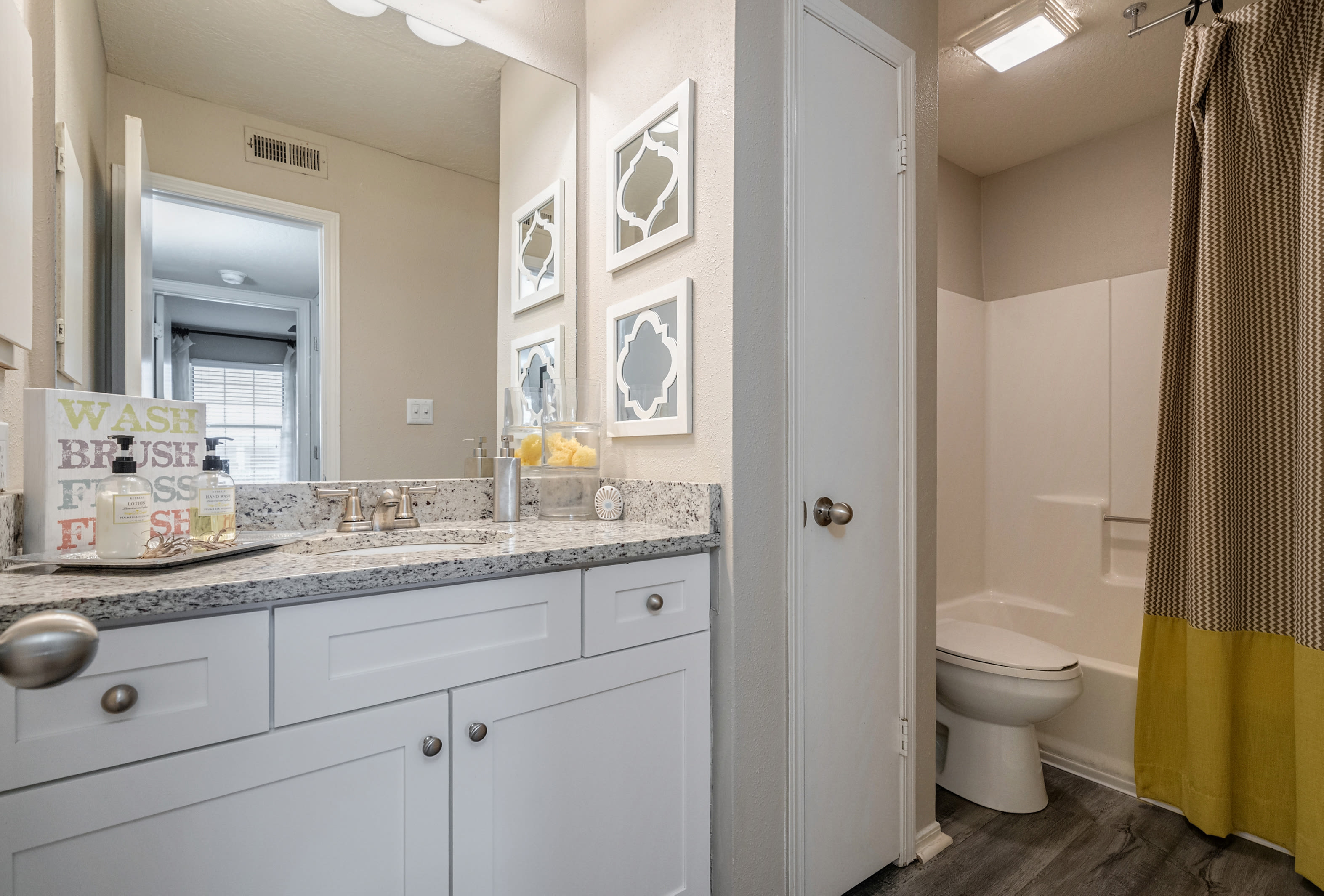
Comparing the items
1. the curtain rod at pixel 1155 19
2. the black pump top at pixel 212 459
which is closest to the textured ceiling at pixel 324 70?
the black pump top at pixel 212 459

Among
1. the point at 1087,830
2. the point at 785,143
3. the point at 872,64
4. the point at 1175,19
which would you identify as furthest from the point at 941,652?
the point at 1175,19

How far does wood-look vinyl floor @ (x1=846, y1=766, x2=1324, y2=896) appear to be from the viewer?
1.57m

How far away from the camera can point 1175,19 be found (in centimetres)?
201

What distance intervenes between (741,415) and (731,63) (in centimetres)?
75

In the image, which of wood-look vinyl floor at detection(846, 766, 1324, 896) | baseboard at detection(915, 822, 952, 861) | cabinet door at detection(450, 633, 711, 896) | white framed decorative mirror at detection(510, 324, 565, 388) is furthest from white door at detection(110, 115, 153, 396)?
baseboard at detection(915, 822, 952, 861)

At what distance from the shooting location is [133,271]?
3.95ft

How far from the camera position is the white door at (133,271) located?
1190mm

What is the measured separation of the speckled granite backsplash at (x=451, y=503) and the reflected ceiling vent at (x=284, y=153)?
0.72 meters

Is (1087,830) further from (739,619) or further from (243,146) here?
(243,146)

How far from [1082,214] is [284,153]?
3185 mm

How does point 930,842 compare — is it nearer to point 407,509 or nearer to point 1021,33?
point 407,509

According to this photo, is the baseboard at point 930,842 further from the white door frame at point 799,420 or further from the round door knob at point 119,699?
the round door knob at point 119,699

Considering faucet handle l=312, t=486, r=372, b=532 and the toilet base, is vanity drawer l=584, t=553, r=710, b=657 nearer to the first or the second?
faucet handle l=312, t=486, r=372, b=532

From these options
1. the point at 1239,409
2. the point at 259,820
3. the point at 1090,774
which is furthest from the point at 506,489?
the point at 1090,774
